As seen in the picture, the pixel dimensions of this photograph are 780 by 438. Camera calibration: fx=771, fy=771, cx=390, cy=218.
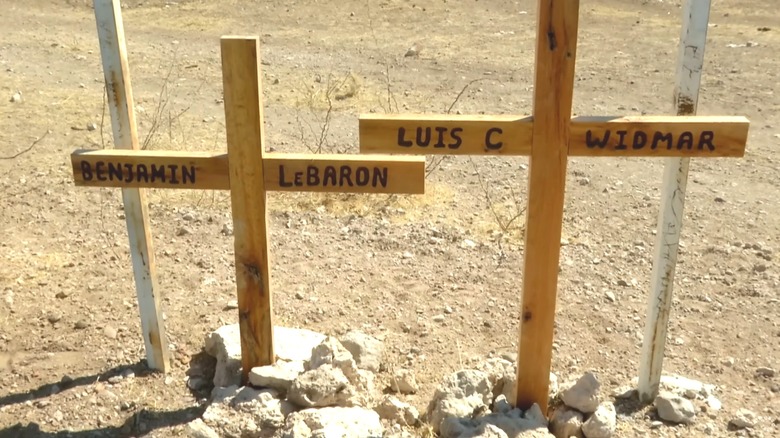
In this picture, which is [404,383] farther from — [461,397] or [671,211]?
[671,211]

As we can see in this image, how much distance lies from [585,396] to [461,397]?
0.51 metres

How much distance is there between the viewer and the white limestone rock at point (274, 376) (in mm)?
3188

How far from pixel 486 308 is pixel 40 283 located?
8.38 feet

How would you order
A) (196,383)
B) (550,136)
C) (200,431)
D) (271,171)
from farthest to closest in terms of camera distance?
1. (196,383)
2. (271,171)
3. (200,431)
4. (550,136)

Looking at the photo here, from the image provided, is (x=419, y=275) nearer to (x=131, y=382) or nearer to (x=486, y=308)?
(x=486, y=308)

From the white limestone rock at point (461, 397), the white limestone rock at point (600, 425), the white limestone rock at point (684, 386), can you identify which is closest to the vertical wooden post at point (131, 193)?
the white limestone rock at point (461, 397)

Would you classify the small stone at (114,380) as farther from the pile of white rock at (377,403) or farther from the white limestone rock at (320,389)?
the white limestone rock at (320,389)

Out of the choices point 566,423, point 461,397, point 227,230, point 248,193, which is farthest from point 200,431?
point 227,230

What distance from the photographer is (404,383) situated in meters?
3.53

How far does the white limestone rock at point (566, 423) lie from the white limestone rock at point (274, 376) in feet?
3.56

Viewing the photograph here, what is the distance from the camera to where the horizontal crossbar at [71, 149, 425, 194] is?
2.95 meters

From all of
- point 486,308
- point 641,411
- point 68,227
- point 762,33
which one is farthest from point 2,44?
point 762,33

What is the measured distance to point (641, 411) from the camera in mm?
3453

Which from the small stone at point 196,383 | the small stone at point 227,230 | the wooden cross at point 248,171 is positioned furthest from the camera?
the small stone at point 227,230
